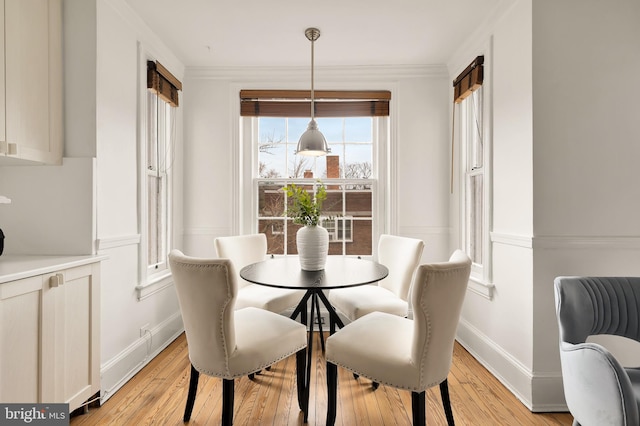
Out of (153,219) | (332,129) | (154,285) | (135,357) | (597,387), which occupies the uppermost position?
(332,129)

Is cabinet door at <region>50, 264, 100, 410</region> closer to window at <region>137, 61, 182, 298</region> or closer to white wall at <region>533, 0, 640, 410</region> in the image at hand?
window at <region>137, 61, 182, 298</region>

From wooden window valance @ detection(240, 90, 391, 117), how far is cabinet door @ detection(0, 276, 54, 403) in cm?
238

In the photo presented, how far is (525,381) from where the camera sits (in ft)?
6.96

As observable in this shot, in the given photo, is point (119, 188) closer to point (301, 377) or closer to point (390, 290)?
point (301, 377)

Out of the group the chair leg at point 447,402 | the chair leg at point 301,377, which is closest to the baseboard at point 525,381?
the chair leg at point 447,402

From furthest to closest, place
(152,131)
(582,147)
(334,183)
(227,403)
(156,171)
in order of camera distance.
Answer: (334,183)
(156,171)
(152,131)
(582,147)
(227,403)

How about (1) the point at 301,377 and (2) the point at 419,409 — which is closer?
(2) the point at 419,409

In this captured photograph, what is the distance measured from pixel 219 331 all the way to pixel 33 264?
1.01m

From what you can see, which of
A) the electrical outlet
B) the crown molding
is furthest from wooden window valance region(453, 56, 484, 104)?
the electrical outlet

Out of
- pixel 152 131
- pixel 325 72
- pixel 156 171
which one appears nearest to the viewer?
pixel 152 131

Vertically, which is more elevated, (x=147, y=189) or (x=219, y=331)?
(x=147, y=189)

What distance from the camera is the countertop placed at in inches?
59.6

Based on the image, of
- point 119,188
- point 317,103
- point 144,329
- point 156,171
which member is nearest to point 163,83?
point 156,171

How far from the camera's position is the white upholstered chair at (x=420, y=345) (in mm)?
1494
